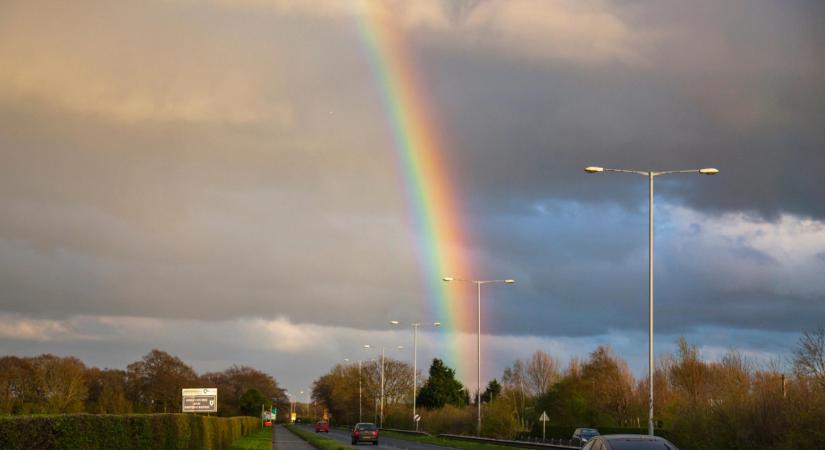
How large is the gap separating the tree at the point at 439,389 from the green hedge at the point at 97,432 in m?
124

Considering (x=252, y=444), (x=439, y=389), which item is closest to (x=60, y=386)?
(x=252, y=444)

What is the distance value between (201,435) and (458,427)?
64.2 meters

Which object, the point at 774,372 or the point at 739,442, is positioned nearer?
the point at 739,442

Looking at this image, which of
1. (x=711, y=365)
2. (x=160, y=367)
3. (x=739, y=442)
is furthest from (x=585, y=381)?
(x=739, y=442)

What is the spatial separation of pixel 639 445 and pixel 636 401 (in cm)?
7597

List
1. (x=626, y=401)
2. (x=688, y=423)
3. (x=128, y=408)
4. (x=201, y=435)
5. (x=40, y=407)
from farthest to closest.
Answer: (x=626, y=401), (x=128, y=408), (x=40, y=407), (x=688, y=423), (x=201, y=435)

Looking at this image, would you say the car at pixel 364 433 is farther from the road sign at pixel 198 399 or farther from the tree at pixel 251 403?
the tree at pixel 251 403

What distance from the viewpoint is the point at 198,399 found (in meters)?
47.5

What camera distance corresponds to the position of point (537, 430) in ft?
321

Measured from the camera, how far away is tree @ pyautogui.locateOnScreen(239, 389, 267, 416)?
190125 mm

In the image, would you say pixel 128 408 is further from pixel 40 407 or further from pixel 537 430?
pixel 537 430

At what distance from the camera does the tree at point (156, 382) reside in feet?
243

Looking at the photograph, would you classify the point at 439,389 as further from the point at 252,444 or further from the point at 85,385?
the point at 85,385

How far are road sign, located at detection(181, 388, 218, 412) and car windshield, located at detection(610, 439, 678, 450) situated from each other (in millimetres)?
27384
